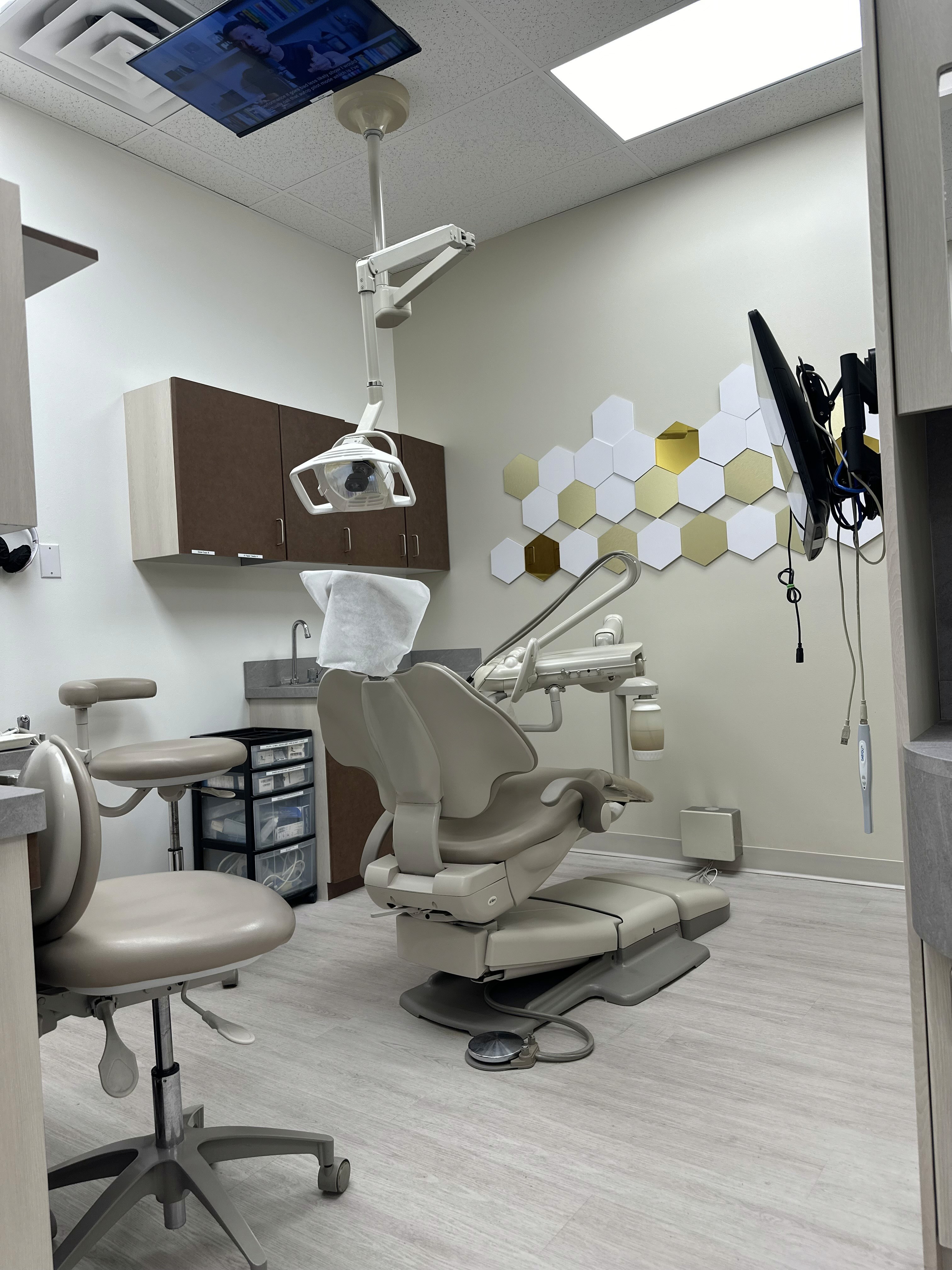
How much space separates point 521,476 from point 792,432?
9.63 ft

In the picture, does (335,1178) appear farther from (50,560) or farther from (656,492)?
(656,492)

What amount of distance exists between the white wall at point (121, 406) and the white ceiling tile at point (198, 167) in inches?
1.9

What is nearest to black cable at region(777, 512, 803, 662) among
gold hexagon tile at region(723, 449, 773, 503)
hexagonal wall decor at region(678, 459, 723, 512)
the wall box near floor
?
gold hexagon tile at region(723, 449, 773, 503)

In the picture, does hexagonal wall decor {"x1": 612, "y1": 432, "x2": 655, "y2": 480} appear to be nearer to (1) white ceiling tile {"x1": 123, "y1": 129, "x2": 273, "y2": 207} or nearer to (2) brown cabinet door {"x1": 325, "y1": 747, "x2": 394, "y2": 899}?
(2) brown cabinet door {"x1": 325, "y1": 747, "x2": 394, "y2": 899}

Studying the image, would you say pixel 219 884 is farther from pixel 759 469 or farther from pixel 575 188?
pixel 575 188

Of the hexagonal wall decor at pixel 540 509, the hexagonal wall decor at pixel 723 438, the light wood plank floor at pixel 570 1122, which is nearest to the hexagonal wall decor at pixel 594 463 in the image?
the hexagonal wall decor at pixel 540 509

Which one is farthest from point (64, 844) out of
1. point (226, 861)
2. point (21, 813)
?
point (226, 861)

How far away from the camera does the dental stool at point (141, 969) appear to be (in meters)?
1.27

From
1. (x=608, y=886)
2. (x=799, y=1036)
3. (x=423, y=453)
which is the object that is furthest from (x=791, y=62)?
(x=799, y=1036)

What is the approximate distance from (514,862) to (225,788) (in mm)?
1520

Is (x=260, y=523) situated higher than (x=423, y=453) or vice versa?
(x=423, y=453)

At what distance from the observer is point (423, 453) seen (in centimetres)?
457

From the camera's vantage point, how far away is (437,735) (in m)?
2.28

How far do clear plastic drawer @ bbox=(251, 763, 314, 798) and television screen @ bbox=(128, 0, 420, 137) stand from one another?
2449 millimetres
